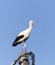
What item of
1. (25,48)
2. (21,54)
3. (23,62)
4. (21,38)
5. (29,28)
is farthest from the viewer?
(29,28)

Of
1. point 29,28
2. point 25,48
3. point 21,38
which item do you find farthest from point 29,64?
point 29,28

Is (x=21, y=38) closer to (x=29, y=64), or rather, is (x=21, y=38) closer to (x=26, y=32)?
(x=26, y=32)

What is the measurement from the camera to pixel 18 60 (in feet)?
23.5

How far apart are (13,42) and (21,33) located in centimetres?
72

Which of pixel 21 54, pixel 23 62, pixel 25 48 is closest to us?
pixel 23 62

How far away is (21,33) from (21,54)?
2067 millimetres

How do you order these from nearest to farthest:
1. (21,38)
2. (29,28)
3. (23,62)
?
(23,62)
(21,38)
(29,28)

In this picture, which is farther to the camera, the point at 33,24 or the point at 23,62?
the point at 33,24

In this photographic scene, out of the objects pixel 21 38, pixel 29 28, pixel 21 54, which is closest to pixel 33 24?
pixel 29 28

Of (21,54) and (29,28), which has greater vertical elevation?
(29,28)

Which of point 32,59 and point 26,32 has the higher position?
point 26,32

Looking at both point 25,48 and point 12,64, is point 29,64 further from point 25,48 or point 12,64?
point 25,48

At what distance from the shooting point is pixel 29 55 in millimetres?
7289

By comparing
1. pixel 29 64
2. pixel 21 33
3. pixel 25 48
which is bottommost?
pixel 29 64
